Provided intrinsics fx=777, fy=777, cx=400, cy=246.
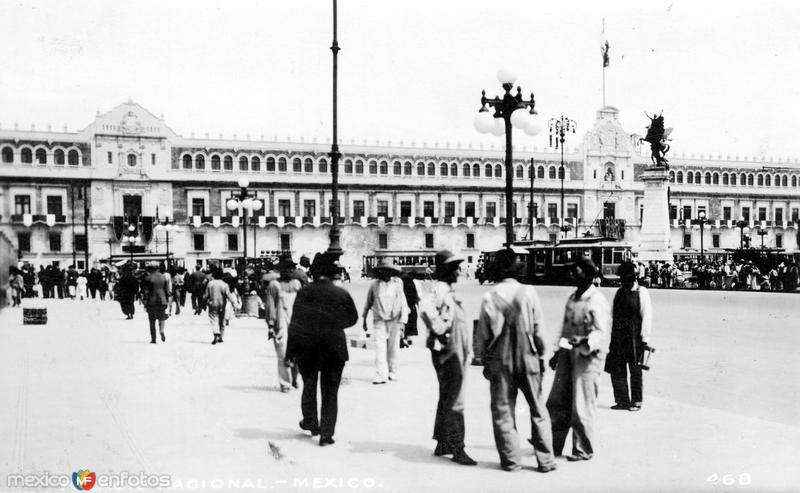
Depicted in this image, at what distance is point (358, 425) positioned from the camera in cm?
678

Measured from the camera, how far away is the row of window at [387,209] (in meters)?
57.0

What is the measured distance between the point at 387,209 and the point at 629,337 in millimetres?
53190

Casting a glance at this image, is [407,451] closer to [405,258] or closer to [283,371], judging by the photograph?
[283,371]

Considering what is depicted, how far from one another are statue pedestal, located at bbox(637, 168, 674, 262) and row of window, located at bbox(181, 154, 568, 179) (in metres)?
21.9

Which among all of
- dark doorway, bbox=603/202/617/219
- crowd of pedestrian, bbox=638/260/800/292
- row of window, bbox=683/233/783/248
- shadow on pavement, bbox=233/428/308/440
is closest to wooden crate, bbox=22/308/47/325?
shadow on pavement, bbox=233/428/308/440

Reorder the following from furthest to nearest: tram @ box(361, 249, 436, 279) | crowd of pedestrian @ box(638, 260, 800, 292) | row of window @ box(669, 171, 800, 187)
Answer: row of window @ box(669, 171, 800, 187) → tram @ box(361, 249, 436, 279) → crowd of pedestrian @ box(638, 260, 800, 292)

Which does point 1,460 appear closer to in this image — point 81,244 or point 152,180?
point 81,244

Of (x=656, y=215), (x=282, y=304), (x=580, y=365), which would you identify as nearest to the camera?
(x=580, y=365)

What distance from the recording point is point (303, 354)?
620 centimetres

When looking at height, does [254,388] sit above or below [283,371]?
below

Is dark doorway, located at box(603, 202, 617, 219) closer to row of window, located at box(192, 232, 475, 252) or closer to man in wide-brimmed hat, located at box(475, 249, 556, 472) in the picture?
row of window, located at box(192, 232, 475, 252)

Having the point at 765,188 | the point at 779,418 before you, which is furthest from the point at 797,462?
the point at 765,188

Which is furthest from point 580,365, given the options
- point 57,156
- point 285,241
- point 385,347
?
point 285,241

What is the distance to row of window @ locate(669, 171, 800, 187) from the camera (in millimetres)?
68062
